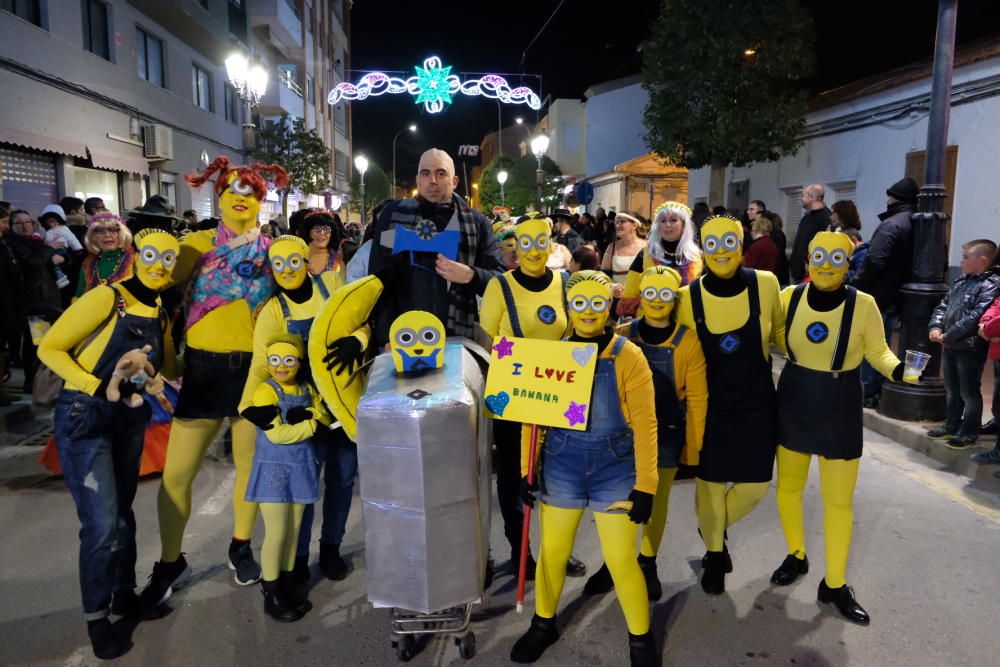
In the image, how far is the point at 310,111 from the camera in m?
35.5

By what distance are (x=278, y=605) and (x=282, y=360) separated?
1227mm

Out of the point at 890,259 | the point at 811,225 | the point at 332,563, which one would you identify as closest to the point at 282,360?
the point at 332,563

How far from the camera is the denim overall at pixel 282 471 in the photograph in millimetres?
3383

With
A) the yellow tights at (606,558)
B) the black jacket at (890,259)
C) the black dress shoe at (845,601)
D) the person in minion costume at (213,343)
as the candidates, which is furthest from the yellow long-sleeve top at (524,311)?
the black jacket at (890,259)

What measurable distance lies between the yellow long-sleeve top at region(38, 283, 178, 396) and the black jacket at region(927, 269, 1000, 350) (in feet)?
19.0

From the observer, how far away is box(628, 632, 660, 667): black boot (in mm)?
3018

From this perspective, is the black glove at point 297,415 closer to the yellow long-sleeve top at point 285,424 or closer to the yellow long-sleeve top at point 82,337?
the yellow long-sleeve top at point 285,424

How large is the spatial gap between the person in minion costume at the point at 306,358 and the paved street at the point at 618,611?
272 millimetres

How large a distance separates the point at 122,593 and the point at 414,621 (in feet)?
5.25

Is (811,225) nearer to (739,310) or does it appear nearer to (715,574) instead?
(739,310)

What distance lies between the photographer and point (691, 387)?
3461mm

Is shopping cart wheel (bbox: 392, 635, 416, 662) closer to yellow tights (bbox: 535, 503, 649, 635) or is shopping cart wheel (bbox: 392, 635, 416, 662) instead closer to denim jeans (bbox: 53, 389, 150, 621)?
yellow tights (bbox: 535, 503, 649, 635)

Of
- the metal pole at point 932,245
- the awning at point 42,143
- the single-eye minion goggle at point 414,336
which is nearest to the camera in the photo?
the single-eye minion goggle at point 414,336

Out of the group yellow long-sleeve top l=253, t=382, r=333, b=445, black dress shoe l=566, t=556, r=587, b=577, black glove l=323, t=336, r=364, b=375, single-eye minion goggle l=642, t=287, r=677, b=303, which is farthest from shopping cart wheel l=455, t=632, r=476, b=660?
single-eye minion goggle l=642, t=287, r=677, b=303
